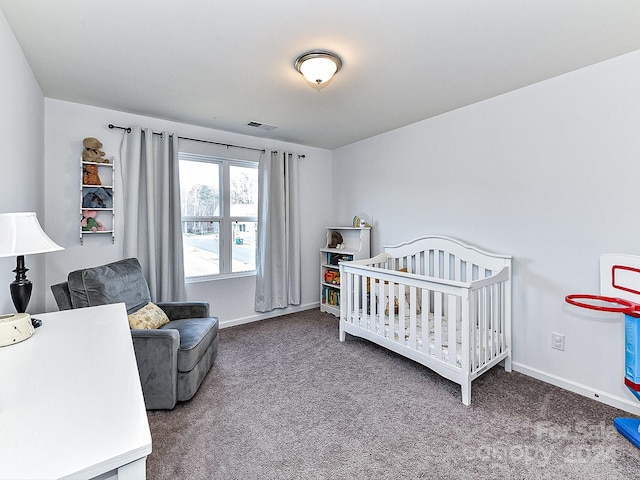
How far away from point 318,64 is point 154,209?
2.14m

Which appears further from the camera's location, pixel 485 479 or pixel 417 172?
pixel 417 172

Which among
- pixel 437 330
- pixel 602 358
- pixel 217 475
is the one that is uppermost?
pixel 437 330

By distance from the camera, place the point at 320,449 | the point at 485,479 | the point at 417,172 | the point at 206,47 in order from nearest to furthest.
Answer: the point at 485,479 → the point at 320,449 → the point at 206,47 → the point at 417,172

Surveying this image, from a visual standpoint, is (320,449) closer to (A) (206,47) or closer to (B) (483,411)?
(B) (483,411)

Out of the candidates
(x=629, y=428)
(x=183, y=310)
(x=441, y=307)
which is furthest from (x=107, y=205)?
(x=629, y=428)

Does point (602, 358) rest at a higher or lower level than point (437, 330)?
lower

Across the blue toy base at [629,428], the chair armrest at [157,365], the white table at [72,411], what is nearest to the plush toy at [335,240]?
the chair armrest at [157,365]

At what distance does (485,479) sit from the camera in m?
1.47

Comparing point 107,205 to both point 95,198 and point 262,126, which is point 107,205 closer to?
point 95,198

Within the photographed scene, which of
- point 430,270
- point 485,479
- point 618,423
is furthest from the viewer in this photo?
point 430,270

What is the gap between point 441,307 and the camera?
2273mm

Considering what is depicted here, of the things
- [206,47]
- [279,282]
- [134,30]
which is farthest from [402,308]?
[134,30]

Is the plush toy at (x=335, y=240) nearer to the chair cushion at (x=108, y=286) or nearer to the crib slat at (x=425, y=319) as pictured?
the crib slat at (x=425, y=319)

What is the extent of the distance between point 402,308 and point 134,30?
263 centimetres
